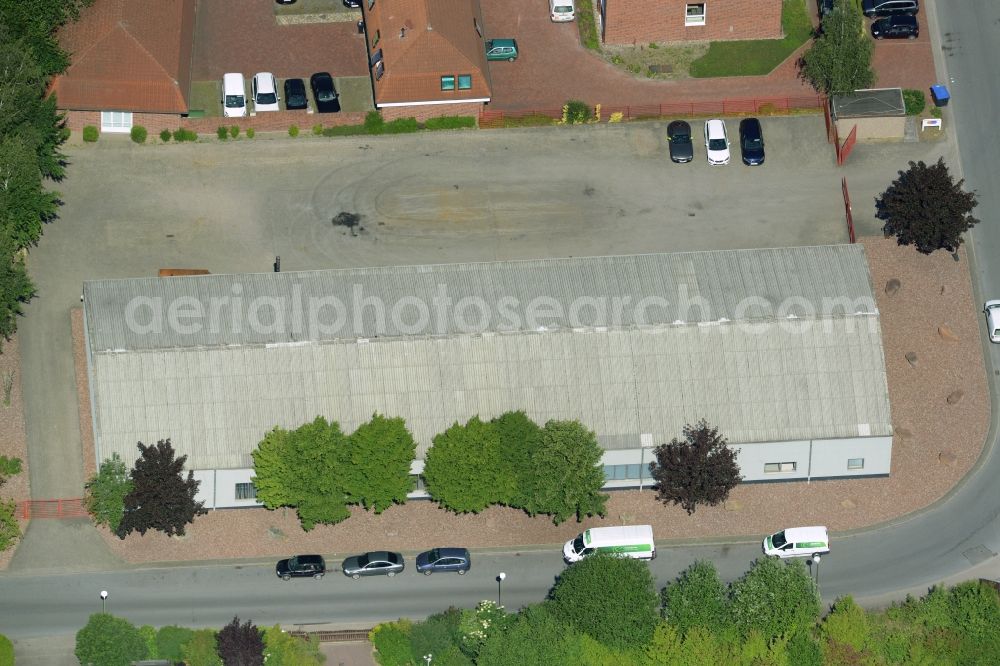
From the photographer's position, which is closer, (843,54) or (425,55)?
(425,55)

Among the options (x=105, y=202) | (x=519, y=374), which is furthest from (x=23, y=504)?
(x=519, y=374)

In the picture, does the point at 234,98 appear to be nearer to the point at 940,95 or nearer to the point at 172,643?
the point at 172,643

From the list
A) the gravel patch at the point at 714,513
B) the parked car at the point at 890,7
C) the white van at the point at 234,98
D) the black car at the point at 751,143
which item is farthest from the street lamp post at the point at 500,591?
the parked car at the point at 890,7

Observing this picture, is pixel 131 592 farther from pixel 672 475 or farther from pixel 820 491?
pixel 820 491

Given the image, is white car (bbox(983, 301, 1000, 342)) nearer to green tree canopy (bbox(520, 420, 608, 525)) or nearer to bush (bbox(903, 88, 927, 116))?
bush (bbox(903, 88, 927, 116))

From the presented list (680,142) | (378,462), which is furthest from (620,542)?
(680,142)

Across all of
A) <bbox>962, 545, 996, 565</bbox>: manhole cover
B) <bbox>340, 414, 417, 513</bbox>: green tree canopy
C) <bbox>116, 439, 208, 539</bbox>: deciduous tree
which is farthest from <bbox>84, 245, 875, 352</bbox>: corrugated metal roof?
<bbox>962, 545, 996, 565</bbox>: manhole cover
